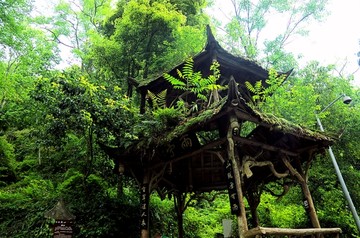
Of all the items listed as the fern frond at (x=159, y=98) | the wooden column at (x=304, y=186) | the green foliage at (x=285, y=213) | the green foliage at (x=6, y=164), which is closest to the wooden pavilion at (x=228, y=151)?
the wooden column at (x=304, y=186)

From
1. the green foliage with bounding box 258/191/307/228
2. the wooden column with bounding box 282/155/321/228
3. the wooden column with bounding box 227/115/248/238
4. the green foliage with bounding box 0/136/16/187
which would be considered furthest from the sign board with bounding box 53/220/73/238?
the green foliage with bounding box 258/191/307/228

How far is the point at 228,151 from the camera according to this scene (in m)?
5.84

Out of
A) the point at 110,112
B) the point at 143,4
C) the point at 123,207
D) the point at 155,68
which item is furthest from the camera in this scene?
the point at 155,68

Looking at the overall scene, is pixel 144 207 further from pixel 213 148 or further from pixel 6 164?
pixel 6 164

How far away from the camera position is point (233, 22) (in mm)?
22359

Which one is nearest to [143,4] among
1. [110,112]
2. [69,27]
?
[110,112]

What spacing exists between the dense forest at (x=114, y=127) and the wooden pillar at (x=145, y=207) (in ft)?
4.39

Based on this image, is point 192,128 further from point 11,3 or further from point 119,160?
point 11,3

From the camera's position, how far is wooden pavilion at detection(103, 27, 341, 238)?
18.6 ft

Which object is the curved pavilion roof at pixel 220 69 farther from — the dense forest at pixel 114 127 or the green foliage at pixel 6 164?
the green foliage at pixel 6 164

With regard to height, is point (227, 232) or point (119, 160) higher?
point (119, 160)

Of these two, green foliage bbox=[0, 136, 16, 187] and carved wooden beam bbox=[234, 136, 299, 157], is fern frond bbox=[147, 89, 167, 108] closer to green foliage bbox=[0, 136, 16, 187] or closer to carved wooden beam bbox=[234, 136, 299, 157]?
carved wooden beam bbox=[234, 136, 299, 157]

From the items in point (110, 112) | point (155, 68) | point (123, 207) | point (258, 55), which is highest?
point (258, 55)

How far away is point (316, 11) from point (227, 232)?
22.7 meters
